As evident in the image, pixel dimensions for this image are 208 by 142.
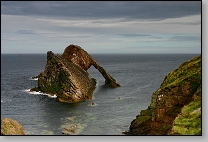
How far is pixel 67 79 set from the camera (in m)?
33.1

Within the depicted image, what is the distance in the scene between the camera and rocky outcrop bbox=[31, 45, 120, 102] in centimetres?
3253

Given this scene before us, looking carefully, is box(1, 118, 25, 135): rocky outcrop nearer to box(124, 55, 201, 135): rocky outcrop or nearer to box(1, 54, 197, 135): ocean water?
box(1, 54, 197, 135): ocean water

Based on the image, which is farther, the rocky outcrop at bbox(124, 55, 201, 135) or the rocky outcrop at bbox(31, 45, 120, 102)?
the rocky outcrop at bbox(31, 45, 120, 102)

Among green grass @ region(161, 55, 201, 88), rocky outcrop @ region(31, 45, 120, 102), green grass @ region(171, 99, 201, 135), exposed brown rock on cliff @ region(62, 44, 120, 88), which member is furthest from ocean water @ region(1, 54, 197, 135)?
green grass @ region(171, 99, 201, 135)

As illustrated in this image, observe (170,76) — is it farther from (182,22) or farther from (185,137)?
(185,137)

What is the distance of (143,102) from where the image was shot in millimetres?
28562

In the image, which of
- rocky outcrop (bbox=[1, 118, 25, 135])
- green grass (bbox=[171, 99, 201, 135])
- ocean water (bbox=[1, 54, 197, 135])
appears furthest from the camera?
ocean water (bbox=[1, 54, 197, 135])

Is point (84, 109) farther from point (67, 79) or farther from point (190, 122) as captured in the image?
point (190, 122)

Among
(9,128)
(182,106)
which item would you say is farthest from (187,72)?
(9,128)

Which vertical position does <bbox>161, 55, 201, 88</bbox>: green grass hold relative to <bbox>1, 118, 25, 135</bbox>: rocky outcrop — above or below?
above

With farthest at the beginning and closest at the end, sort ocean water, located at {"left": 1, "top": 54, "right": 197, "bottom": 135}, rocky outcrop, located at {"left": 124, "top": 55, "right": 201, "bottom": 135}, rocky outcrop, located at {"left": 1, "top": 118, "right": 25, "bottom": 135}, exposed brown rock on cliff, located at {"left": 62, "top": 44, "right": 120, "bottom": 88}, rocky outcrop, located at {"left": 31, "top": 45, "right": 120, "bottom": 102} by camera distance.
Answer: exposed brown rock on cliff, located at {"left": 62, "top": 44, "right": 120, "bottom": 88} → rocky outcrop, located at {"left": 31, "top": 45, "right": 120, "bottom": 102} → ocean water, located at {"left": 1, "top": 54, "right": 197, "bottom": 135} → rocky outcrop, located at {"left": 1, "top": 118, "right": 25, "bottom": 135} → rocky outcrop, located at {"left": 124, "top": 55, "right": 201, "bottom": 135}

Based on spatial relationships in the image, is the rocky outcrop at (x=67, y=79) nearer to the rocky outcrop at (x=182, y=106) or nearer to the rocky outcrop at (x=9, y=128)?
the rocky outcrop at (x=9, y=128)

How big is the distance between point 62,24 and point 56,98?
19461 millimetres

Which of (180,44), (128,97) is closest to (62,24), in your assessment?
(180,44)
